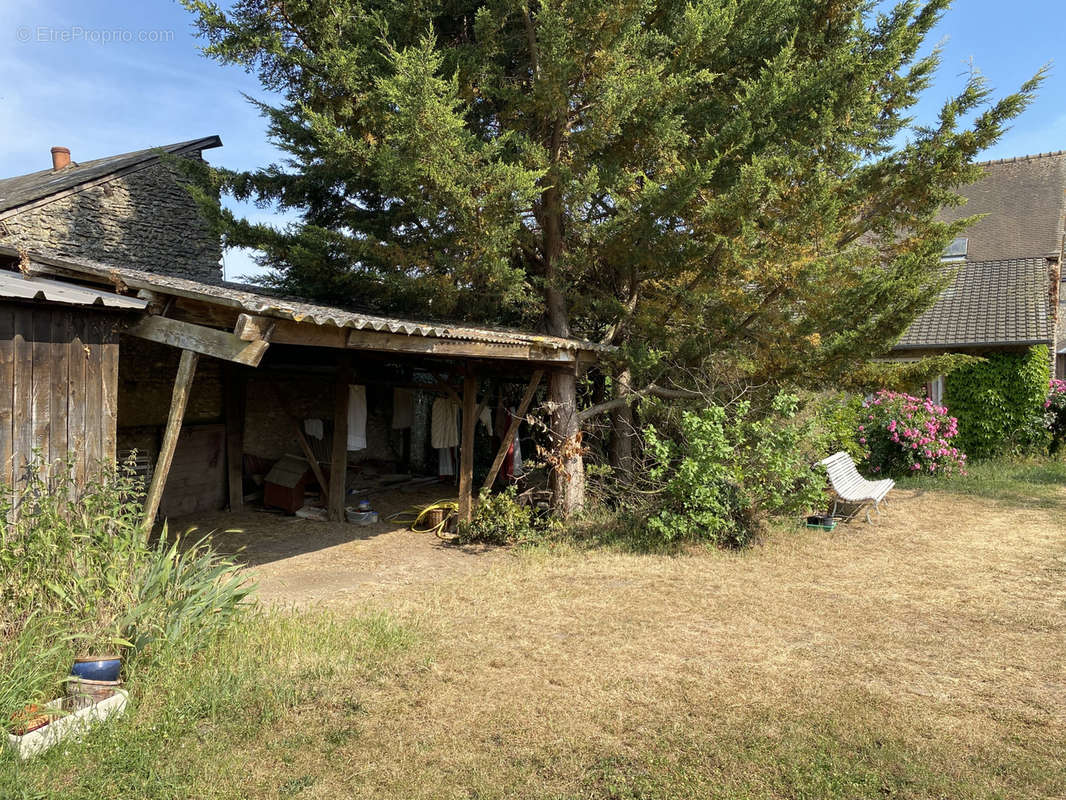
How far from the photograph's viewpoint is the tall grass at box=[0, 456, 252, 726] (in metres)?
3.59

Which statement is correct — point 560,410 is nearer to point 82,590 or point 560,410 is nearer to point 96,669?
point 82,590

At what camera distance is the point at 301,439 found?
10.1 m

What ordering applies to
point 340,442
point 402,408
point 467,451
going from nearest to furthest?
point 467,451 < point 340,442 < point 402,408

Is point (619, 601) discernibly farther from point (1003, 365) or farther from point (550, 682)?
point (1003, 365)

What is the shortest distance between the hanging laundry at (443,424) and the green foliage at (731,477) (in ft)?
13.8

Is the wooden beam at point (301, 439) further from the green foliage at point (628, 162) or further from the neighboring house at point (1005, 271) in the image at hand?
the neighboring house at point (1005, 271)

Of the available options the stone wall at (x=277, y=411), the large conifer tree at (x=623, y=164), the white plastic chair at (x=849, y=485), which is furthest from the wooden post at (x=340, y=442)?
the white plastic chair at (x=849, y=485)

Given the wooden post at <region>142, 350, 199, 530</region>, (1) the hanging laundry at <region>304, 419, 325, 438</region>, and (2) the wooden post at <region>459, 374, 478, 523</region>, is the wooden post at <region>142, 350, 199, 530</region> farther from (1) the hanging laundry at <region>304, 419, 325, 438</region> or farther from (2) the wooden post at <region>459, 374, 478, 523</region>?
(1) the hanging laundry at <region>304, 419, 325, 438</region>

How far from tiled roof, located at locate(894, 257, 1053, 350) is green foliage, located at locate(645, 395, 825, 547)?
7125mm

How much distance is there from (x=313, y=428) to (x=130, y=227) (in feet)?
17.4

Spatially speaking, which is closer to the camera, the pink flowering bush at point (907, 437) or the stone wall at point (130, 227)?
the stone wall at point (130, 227)

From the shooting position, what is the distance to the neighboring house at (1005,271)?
1367cm

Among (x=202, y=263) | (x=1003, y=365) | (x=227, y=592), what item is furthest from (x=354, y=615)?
(x=1003, y=365)

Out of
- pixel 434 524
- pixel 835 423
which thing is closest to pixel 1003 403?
pixel 835 423
